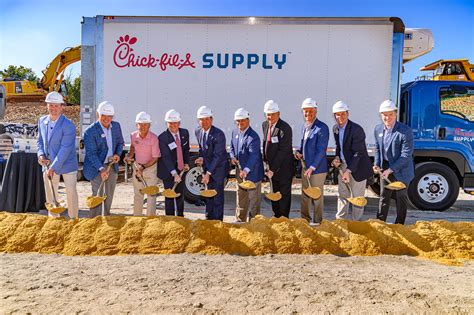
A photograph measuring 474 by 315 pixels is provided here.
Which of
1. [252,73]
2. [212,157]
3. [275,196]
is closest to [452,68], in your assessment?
[252,73]

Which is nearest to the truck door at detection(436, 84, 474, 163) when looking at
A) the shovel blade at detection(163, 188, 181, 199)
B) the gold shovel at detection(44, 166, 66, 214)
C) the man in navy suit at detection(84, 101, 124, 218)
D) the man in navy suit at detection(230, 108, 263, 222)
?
the man in navy suit at detection(230, 108, 263, 222)

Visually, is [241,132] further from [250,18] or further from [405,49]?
[405,49]

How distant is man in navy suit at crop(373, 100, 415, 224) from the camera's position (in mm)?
5363

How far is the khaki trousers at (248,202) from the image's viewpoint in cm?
580

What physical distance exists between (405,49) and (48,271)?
6.95m

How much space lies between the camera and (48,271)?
3898 millimetres

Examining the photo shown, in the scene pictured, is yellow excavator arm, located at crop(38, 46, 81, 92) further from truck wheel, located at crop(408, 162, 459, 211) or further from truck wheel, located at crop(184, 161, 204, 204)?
truck wheel, located at crop(408, 162, 459, 211)

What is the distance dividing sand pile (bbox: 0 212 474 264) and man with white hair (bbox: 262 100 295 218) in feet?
3.53

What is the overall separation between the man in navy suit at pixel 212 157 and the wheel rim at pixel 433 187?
12.6 feet

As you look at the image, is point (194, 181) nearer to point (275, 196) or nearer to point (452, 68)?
point (275, 196)

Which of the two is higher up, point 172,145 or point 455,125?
point 455,125

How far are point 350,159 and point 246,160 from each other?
1387 mm

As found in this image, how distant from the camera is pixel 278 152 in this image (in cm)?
572

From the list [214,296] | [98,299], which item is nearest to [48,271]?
[98,299]
